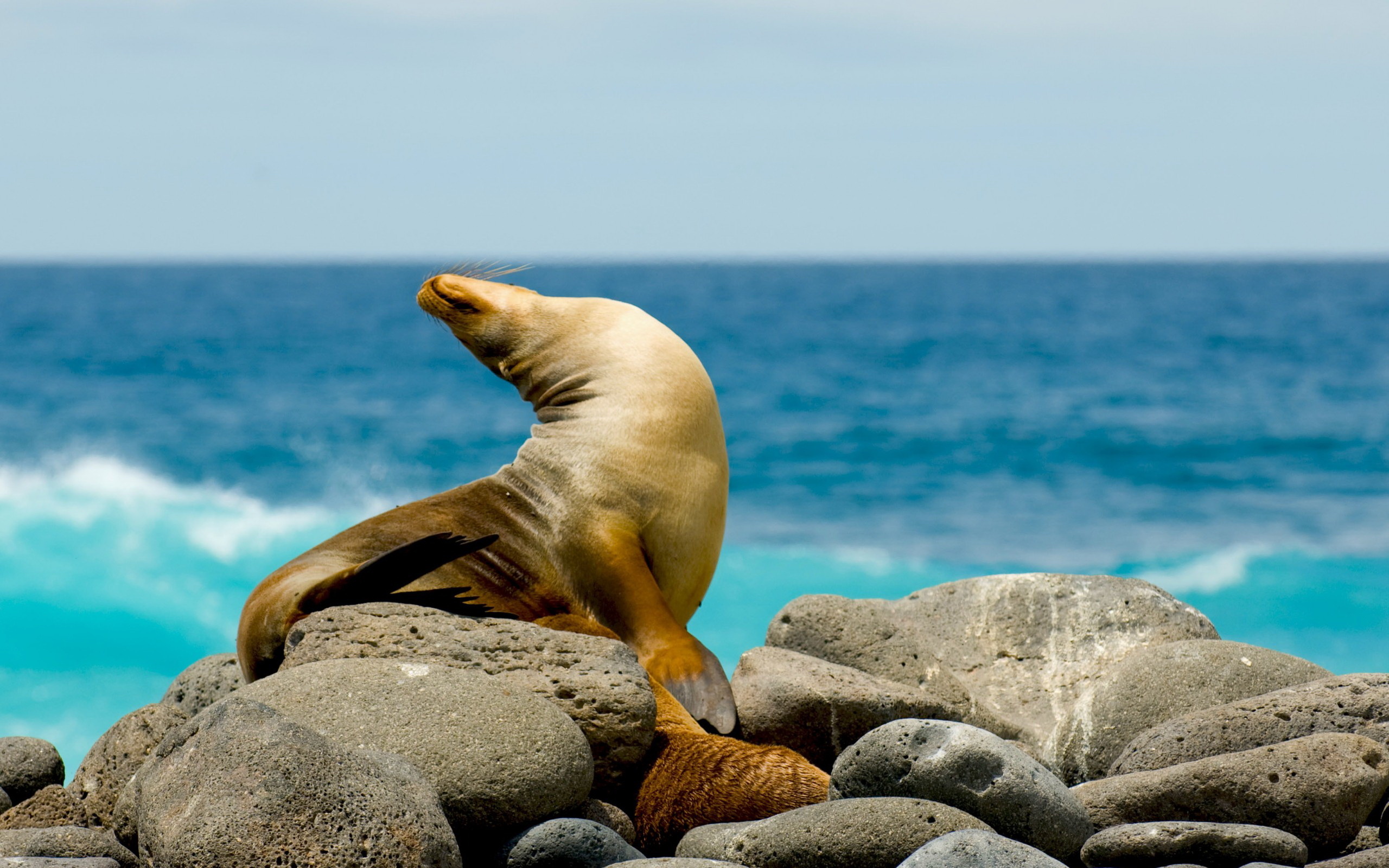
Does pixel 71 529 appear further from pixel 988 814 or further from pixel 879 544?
pixel 988 814

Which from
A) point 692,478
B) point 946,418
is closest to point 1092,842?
point 692,478

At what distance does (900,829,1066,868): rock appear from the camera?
122 inches

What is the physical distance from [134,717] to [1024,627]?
10.6 feet

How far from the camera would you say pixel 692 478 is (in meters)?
5.10

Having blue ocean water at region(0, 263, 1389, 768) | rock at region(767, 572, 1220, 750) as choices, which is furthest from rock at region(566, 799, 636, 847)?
blue ocean water at region(0, 263, 1389, 768)

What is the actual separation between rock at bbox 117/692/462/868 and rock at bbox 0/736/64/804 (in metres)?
1.68

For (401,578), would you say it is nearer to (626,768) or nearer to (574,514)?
(574,514)

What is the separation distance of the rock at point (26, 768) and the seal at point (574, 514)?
0.71 m

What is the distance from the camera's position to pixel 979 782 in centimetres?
358

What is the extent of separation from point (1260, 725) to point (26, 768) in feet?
12.7

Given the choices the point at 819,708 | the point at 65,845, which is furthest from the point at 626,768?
the point at 65,845

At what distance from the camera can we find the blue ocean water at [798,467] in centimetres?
1408

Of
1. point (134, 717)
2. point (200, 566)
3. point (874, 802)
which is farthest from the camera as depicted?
point (200, 566)

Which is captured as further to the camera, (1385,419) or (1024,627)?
(1385,419)
